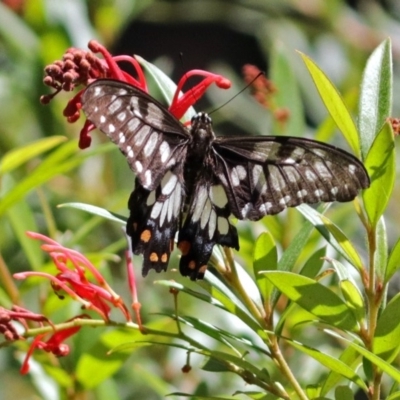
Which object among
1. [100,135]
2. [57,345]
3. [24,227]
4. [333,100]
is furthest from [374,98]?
[100,135]

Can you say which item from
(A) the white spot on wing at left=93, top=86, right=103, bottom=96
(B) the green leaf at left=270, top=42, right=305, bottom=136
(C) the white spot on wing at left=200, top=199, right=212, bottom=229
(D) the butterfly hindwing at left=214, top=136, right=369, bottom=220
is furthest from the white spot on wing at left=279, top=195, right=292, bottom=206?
(B) the green leaf at left=270, top=42, right=305, bottom=136

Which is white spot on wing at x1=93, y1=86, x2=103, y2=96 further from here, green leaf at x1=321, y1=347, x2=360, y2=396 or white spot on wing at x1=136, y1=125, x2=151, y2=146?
green leaf at x1=321, y1=347, x2=360, y2=396

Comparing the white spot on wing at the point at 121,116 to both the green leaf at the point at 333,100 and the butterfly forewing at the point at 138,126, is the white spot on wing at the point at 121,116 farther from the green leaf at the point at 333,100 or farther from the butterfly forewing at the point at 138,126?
the green leaf at the point at 333,100

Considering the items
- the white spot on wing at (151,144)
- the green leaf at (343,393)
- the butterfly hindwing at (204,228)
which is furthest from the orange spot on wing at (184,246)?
the green leaf at (343,393)

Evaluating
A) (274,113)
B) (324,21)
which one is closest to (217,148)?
(274,113)

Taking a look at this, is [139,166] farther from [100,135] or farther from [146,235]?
[100,135]

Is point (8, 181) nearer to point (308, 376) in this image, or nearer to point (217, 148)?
point (217, 148)
